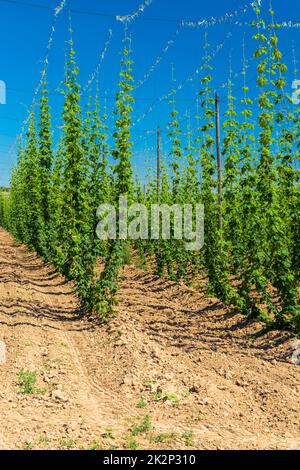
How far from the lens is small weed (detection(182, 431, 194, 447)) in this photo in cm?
413

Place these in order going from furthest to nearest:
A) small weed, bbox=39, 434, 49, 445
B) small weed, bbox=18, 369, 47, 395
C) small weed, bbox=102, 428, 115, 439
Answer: small weed, bbox=18, 369, 47, 395 < small weed, bbox=102, 428, 115, 439 < small weed, bbox=39, 434, 49, 445

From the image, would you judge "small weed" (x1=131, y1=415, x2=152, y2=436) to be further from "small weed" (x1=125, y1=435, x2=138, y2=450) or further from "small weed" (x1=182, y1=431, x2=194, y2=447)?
"small weed" (x1=182, y1=431, x2=194, y2=447)

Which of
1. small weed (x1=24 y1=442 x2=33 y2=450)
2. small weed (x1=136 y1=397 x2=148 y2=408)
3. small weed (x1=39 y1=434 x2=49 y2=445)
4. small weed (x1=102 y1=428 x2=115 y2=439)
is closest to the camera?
small weed (x1=24 y1=442 x2=33 y2=450)

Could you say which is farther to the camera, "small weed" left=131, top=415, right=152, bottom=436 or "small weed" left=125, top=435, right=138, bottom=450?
"small weed" left=131, top=415, right=152, bottom=436

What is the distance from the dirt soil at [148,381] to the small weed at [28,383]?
4cm

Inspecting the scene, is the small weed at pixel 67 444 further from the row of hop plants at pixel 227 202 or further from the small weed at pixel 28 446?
the row of hop plants at pixel 227 202

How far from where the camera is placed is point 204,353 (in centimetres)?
649

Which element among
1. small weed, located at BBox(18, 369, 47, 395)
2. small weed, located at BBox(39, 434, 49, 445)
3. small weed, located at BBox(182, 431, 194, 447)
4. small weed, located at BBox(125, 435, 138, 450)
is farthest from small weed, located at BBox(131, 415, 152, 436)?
small weed, located at BBox(18, 369, 47, 395)

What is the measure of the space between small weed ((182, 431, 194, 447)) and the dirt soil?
0.01 metres

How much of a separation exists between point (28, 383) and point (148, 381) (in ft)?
4.82

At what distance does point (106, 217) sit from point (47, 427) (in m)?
4.42

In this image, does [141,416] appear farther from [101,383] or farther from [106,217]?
[106,217]

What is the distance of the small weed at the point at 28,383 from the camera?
519 centimetres

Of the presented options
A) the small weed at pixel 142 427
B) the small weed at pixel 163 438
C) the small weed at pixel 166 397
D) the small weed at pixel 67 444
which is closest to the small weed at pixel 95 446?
the small weed at pixel 67 444
